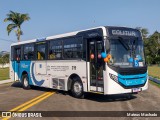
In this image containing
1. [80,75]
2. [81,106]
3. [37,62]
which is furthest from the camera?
[37,62]

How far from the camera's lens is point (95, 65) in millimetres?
13438

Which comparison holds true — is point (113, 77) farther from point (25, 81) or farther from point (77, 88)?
point (25, 81)

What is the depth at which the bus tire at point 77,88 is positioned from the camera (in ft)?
47.3

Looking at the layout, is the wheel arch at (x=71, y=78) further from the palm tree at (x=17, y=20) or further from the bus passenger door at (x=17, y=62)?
the palm tree at (x=17, y=20)

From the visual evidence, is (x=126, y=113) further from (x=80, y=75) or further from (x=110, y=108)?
(x=80, y=75)

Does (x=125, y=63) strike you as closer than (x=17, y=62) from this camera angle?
Yes

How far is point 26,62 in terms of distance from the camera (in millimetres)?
19906

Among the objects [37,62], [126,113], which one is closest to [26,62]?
[37,62]

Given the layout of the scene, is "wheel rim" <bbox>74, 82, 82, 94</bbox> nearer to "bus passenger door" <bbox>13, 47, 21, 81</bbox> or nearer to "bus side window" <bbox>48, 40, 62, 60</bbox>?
"bus side window" <bbox>48, 40, 62, 60</bbox>

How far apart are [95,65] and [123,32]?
6.17 feet

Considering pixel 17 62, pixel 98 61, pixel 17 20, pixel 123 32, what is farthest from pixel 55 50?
pixel 17 20

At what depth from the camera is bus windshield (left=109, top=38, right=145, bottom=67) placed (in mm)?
12812

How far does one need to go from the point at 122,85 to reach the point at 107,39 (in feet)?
6.56

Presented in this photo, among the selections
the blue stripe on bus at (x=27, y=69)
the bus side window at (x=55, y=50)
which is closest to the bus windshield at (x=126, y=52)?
the bus side window at (x=55, y=50)
